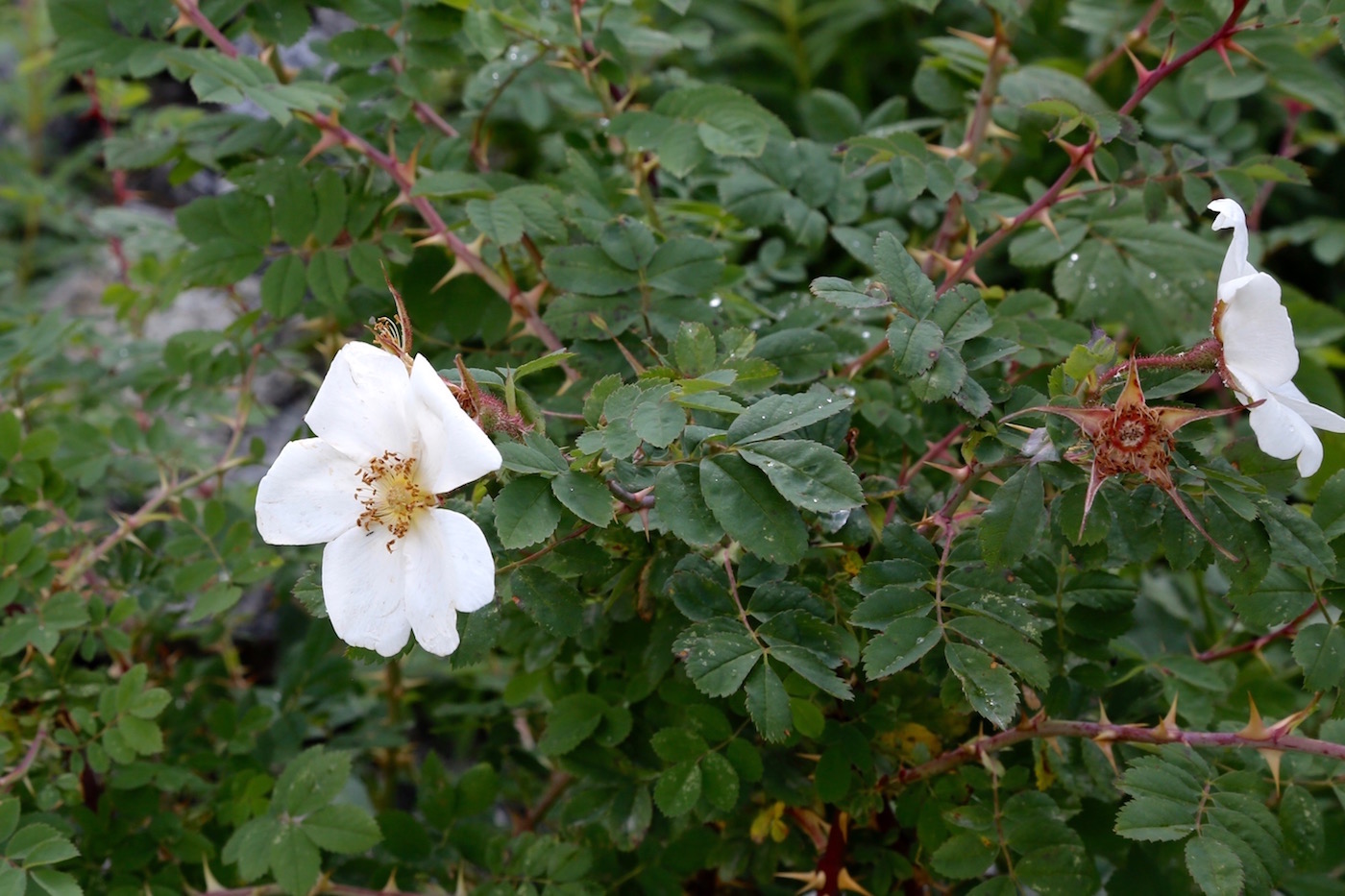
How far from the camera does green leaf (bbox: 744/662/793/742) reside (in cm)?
94

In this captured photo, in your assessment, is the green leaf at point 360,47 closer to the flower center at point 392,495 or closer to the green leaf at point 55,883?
the flower center at point 392,495

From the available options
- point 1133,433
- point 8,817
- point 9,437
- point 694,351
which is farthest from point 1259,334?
point 9,437

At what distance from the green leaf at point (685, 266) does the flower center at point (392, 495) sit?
461mm

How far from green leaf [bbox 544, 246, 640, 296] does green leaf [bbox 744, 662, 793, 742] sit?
490 millimetres

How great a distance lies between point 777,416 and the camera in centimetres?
95

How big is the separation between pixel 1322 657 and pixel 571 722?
2.41 feet

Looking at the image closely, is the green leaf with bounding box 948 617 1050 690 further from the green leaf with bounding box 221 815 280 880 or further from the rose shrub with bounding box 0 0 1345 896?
the green leaf with bounding box 221 815 280 880

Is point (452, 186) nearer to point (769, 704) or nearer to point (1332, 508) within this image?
point (769, 704)

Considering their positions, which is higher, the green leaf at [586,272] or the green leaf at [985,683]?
the green leaf at [586,272]

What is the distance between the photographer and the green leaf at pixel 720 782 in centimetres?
107

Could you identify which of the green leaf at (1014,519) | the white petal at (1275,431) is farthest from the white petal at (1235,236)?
the green leaf at (1014,519)

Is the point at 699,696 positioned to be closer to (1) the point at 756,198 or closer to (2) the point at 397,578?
(2) the point at 397,578

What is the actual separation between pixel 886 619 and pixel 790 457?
178 mm

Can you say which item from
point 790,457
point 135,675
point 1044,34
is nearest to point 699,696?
point 790,457
